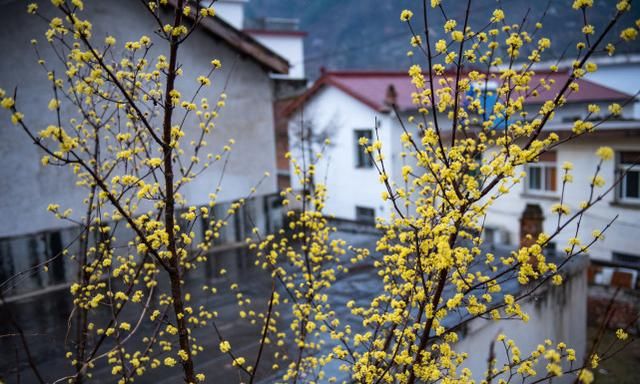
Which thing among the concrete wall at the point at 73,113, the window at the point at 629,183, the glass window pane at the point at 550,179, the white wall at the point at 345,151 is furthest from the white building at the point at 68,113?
the window at the point at 629,183

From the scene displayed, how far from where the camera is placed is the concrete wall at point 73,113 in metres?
8.07

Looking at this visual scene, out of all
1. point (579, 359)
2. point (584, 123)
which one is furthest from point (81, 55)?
point (579, 359)

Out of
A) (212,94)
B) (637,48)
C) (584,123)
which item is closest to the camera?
(584,123)

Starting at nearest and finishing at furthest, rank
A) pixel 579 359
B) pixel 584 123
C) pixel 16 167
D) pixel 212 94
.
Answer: pixel 584 123
pixel 16 167
pixel 579 359
pixel 212 94

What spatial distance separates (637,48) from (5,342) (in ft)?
82.2

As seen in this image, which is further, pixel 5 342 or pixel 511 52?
pixel 5 342

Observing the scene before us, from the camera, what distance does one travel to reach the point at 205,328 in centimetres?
668

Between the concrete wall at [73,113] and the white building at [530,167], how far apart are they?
2320 mm

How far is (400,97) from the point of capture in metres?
18.7

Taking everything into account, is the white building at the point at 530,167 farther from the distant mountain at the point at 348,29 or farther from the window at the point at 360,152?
the distant mountain at the point at 348,29

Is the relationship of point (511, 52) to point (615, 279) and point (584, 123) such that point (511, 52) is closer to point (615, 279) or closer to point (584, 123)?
point (584, 123)

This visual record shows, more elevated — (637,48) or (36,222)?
(637,48)

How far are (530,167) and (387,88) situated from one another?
6544 mm

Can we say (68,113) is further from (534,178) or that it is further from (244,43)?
(534,178)
